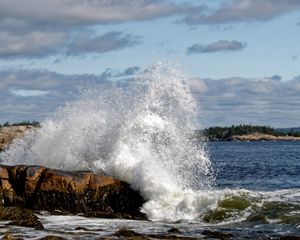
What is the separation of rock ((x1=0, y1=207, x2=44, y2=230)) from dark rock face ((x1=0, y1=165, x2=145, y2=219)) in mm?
1176

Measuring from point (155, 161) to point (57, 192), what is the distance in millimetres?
4738

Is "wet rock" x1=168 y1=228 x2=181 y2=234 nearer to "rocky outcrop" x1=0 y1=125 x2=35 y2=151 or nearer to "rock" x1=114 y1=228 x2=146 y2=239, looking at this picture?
"rock" x1=114 y1=228 x2=146 y2=239

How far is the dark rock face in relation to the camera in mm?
20984

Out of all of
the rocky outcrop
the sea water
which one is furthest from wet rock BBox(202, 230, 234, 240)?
the rocky outcrop

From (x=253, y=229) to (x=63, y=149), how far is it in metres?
9.73

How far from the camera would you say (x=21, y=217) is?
19.0 m

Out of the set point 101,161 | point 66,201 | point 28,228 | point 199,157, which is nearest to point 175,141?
point 199,157

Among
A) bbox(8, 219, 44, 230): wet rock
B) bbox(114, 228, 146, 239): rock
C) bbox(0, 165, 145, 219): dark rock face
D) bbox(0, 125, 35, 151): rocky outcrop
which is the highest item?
bbox(0, 125, 35, 151): rocky outcrop

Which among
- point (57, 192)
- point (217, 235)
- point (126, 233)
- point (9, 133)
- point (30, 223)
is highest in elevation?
point (9, 133)

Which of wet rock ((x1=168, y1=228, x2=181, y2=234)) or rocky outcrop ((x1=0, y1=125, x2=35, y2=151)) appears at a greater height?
rocky outcrop ((x1=0, y1=125, x2=35, y2=151))

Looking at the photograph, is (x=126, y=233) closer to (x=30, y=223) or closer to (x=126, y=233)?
(x=126, y=233)

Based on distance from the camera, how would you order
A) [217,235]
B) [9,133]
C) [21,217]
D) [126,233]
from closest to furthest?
[126,233] < [217,235] < [21,217] < [9,133]

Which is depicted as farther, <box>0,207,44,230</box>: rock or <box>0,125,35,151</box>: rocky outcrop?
<box>0,125,35,151</box>: rocky outcrop

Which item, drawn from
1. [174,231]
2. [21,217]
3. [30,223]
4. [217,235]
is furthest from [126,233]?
[21,217]
